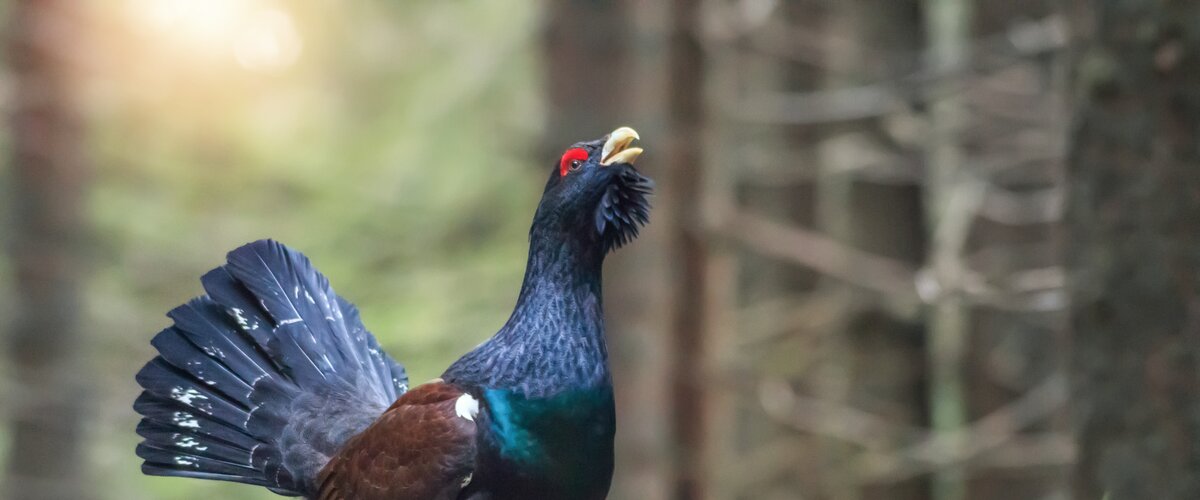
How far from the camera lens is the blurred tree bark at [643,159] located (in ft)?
16.7

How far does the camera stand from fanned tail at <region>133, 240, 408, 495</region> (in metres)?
3.10

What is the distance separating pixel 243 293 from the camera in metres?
3.11

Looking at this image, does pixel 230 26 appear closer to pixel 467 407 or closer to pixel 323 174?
pixel 323 174

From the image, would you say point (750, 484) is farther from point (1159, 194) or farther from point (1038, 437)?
point (1159, 194)

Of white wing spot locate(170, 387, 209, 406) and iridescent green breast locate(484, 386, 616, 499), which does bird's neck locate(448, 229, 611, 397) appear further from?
white wing spot locate(170, 387, 209, 406)

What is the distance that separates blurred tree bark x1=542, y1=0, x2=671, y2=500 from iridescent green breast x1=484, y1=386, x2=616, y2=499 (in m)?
2.63

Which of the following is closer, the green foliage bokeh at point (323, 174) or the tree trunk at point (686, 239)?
the tree trunk at point (686, 239)

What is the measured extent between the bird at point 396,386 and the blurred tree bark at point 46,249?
511cm

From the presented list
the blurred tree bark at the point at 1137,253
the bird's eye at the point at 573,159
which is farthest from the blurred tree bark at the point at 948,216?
the bird's eye at the point at 573,159

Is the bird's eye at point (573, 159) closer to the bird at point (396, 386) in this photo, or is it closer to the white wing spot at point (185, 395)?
the bird at point (396, 386)

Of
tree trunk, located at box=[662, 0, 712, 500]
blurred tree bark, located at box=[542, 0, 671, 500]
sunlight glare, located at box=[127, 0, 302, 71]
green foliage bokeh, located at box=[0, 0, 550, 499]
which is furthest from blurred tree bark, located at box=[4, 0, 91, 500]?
tree trunk, located at box=[662, 0, 712, 500]

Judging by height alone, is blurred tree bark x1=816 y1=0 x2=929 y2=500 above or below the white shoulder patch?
above

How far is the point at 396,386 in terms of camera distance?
344cm

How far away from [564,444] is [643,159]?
279 centimetres
